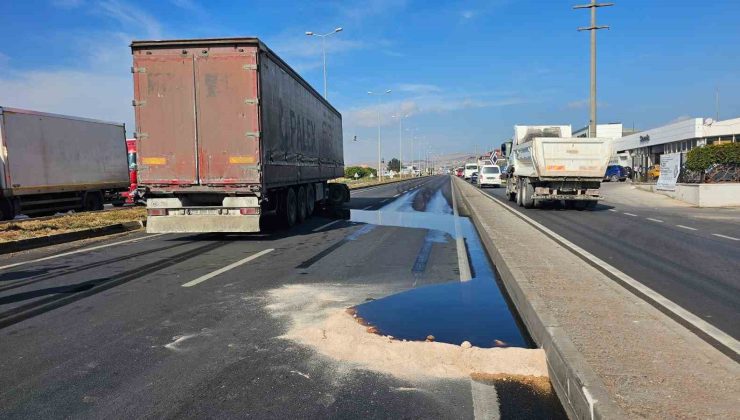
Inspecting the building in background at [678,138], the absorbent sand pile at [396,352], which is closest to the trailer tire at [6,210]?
the absorbent sand pile at [396,352]

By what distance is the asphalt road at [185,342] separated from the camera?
13.2 ft

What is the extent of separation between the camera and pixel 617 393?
12.0ft

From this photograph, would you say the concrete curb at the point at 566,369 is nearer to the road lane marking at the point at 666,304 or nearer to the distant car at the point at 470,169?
the road lane marking at the point at 666,304

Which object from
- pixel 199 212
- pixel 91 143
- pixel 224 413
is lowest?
pixel 224 413

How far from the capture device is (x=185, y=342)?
5.46 m

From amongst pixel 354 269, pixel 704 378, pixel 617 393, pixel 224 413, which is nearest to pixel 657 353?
pixel 704 378

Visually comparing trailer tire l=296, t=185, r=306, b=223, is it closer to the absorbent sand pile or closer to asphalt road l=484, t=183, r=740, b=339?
asphalt road l=484, t=183, r=740, b=339

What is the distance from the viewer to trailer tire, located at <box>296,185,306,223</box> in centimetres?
1734

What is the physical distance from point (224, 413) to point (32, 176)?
18339 mm

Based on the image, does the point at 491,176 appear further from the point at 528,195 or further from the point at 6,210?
the point at 6,210

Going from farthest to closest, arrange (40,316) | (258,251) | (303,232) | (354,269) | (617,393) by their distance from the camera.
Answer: (303,232) → (258,251) → (354,269) → (40,316) → (617,393)

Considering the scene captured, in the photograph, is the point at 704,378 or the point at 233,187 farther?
the point at 233,187

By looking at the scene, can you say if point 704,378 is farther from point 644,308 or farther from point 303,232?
point 303,232

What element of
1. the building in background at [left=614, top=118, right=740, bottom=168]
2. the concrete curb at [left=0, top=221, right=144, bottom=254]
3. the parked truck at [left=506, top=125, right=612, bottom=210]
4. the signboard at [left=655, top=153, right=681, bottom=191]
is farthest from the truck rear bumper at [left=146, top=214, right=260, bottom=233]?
the building in background at [left=614, top=118, right=740, bottom=168]
